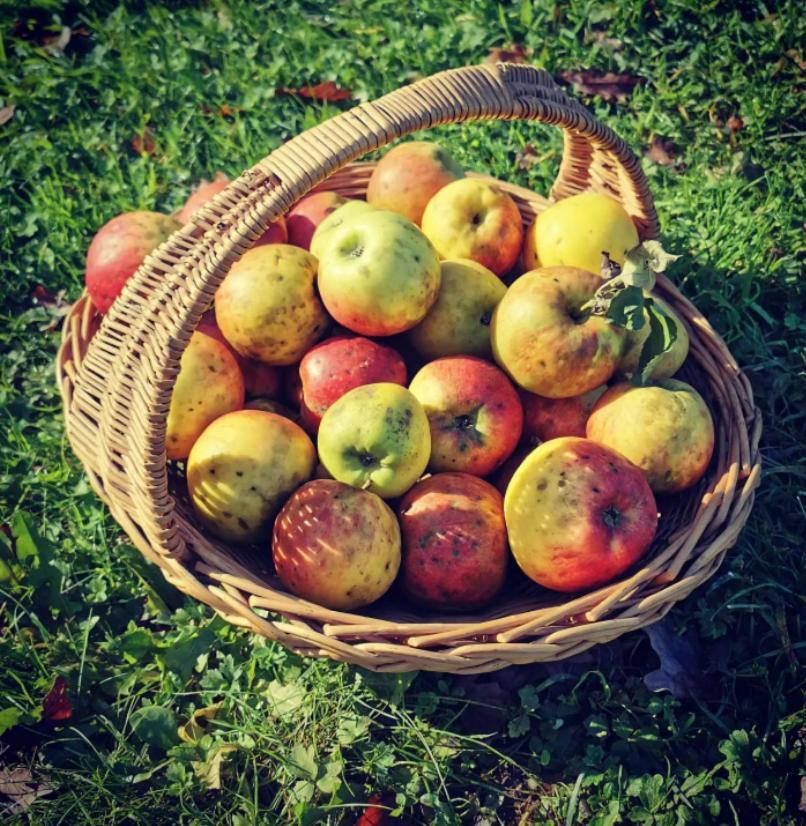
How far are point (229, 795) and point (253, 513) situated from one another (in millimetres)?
890

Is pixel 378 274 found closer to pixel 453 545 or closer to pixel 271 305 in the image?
pixel 271 305

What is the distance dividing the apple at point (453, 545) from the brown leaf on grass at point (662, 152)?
2.28 meters

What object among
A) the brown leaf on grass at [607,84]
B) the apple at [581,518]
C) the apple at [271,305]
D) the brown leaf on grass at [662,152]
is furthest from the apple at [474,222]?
the brown leaf on grass at [607,84]

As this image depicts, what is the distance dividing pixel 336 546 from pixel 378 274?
0.82m

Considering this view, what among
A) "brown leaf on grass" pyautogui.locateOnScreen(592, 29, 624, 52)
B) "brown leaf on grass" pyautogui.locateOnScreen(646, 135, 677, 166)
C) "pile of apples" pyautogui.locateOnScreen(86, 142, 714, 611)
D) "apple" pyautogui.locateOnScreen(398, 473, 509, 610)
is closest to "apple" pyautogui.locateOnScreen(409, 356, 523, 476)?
"pile of apples" pyautogui.locateOnScreen(86, 142, 714, 611)

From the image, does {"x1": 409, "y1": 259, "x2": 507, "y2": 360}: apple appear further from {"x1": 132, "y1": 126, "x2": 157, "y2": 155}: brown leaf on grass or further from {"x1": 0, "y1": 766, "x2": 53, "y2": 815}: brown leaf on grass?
{"x1": 132, "y1": 126, "x2": 157, "y2": 155}: brown leaf on grass

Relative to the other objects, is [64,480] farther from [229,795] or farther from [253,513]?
[229,795]

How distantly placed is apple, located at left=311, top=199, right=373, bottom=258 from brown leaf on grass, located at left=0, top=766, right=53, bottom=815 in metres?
1.94

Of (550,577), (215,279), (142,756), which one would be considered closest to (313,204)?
(215,279)

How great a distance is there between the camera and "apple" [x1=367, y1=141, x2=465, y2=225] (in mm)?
2742

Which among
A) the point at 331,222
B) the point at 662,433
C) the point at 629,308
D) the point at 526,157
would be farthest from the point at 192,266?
the point at 526,157

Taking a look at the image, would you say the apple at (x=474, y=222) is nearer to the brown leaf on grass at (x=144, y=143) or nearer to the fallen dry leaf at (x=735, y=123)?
the fallen dry leaf at (x=735, y=123)

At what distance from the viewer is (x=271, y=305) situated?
2316 millimetres

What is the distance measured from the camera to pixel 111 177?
12.2ft
